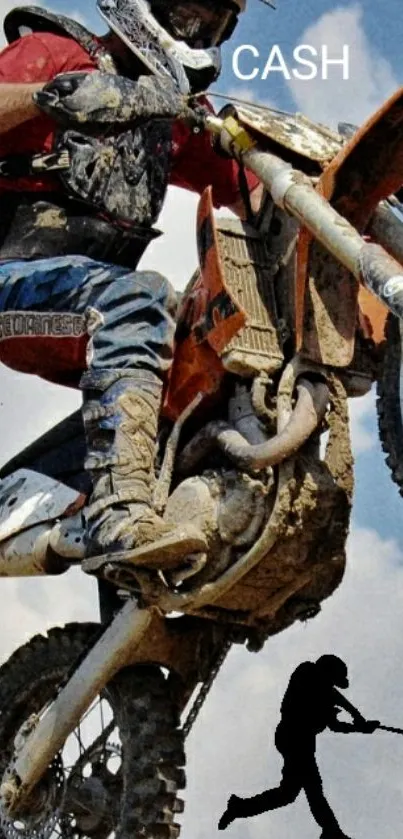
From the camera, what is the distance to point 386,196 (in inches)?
388

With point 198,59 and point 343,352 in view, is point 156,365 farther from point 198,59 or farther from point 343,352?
point 198,59

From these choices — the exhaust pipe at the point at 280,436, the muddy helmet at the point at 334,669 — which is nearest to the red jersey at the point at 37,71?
the exhaust pipe at the point at 280,436

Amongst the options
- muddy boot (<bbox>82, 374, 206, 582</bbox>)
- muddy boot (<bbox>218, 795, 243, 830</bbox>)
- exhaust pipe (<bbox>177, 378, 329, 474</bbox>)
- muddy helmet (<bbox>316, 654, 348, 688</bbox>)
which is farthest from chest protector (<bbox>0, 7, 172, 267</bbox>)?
muddy boot (<bbox>218, 795, 243, 830</bbox>)

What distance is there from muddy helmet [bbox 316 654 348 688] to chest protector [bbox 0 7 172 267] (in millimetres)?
2152

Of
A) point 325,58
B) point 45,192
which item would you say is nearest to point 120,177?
point 45,192

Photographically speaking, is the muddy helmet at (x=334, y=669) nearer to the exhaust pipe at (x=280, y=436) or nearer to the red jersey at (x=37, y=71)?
the exhaust pipe at (x=280, y=436)

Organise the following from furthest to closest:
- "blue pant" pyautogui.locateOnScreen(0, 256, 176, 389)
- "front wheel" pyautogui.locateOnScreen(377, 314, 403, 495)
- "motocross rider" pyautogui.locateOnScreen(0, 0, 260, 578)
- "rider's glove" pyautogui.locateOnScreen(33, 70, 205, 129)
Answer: "blue pant" pyautogui.locateOnScreen(0, 256, 176, 389)
"front wheel" pyautogui.locateOnScreen(377, 314, 403, 495)
"motocross rider" pyautogui.locateOnScreen(0, 0, 260, 578)
"rider's glove" pyautogui.locateOnScreen(33, 70, 205, 129)

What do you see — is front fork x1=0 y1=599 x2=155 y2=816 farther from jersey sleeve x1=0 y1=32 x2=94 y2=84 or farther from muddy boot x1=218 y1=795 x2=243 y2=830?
jersey sleeve x1=0 y1=32 x2=94 y2=84

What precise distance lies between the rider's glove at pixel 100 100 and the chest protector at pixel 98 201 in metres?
0.63

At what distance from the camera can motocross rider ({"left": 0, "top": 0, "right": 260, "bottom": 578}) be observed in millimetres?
9812

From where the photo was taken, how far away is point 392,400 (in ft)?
33.1

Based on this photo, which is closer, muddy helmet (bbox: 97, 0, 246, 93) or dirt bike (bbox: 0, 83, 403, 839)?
dirt bike (bbox: 0, 83, 403, 839)

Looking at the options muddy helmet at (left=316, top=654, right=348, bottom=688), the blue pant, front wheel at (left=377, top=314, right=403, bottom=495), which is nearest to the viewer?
muddy helmet at (left=316, top=654, right=348, bottom=688)

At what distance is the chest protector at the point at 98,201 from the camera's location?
10.5 metres
